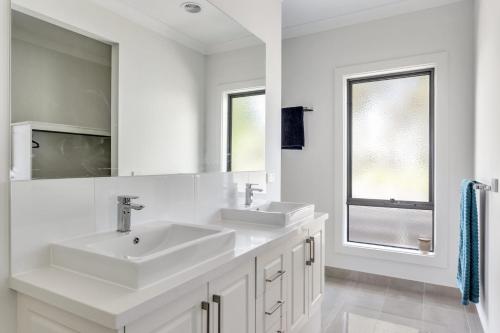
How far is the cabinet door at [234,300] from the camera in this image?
1172 mm

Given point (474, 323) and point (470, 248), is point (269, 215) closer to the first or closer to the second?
point (470, 248)

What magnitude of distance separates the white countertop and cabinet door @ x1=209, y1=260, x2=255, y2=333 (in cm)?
7

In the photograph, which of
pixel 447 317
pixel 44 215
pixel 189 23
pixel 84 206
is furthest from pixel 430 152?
pixel 44 215

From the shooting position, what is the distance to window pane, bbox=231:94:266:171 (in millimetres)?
2266

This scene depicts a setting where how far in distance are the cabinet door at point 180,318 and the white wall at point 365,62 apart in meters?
2.58

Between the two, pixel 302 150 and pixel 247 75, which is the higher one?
pixel 247 75

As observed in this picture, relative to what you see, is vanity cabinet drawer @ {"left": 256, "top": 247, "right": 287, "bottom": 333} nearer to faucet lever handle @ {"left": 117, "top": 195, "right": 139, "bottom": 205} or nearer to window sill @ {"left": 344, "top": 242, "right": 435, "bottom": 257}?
faucet lever handle @ {"left": 117, "top": 195, "right": 139, "bottom": 205}

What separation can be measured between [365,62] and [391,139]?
844mm

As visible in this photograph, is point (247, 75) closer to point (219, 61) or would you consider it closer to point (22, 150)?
point (219, 61)

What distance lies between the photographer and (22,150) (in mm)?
1110

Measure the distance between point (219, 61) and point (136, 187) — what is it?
1.07 metres

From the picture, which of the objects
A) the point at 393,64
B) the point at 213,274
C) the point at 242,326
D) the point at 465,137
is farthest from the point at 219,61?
the point at 465,137

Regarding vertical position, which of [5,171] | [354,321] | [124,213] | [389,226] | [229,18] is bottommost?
[354,321]

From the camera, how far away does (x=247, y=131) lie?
7.86ft
